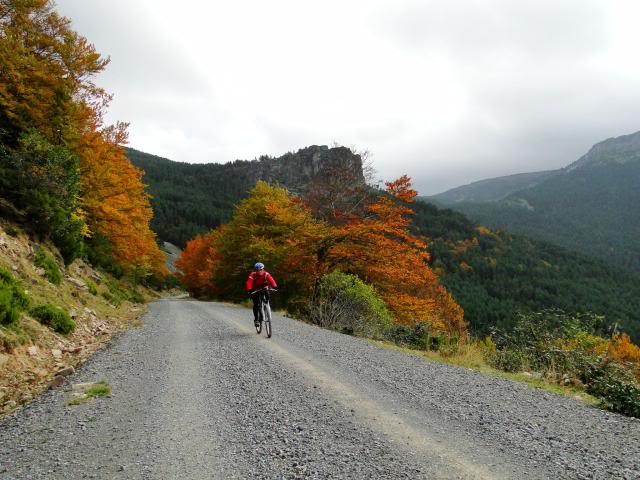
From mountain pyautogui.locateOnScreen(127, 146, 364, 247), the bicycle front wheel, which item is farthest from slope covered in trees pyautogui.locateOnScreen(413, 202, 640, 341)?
the bicycle front wheel

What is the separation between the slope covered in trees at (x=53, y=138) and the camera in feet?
46.2

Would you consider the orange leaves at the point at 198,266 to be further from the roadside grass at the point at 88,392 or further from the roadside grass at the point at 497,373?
the roadside grass at the point at 88,392

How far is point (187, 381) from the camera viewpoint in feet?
21.6

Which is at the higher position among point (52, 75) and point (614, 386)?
point (52, 75)

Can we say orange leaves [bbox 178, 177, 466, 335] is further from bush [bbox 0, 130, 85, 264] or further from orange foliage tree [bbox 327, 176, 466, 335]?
bush [bbox 0, 130, 85, 264]

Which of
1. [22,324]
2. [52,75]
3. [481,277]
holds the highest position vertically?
[52,75]

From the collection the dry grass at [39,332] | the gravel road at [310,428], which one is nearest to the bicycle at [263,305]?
the gravel road at [310,428]

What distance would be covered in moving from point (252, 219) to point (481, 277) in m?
111

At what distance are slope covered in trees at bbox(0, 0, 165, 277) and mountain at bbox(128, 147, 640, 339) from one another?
69966 millimetres

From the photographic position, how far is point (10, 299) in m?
8.13

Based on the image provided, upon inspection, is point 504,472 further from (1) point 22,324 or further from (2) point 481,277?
(2) point 481,277

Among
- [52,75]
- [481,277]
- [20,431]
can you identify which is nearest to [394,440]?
[20,431]

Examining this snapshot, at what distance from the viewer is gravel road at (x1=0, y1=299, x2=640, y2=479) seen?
11.8ft

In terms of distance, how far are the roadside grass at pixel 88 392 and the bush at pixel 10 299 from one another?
2885mm
